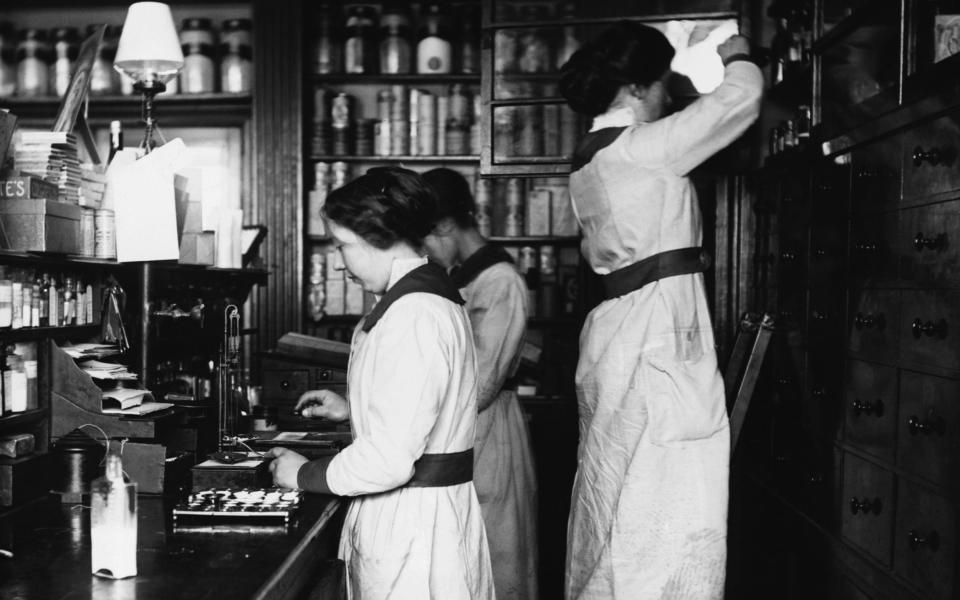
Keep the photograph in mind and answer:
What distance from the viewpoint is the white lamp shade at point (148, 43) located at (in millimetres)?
2709

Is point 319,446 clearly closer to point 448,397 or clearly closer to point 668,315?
point 448,397

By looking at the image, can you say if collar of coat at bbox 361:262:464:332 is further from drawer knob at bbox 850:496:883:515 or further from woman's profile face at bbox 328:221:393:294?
drawer knob at bbox 850:496:883:515

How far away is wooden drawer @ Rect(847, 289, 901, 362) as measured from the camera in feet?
7.22

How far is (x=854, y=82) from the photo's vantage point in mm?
2854

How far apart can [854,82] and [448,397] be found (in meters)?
1.85

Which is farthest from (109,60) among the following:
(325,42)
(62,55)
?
(325,42)

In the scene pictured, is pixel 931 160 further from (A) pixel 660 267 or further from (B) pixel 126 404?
(B) pixel 126 404

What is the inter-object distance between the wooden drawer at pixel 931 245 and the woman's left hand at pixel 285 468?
4.64ft

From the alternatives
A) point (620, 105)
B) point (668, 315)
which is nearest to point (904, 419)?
point (668, 315)

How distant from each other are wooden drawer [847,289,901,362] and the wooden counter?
4.48ft

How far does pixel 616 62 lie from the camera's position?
2293 mm

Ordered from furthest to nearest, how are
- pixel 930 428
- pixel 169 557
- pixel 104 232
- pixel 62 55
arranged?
pixel 62 55, pixel 104 232, pixel 930 428, pixel 169 557

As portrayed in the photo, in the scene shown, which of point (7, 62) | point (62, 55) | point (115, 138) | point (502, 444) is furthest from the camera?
point (7, 62)

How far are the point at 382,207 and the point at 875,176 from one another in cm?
131
